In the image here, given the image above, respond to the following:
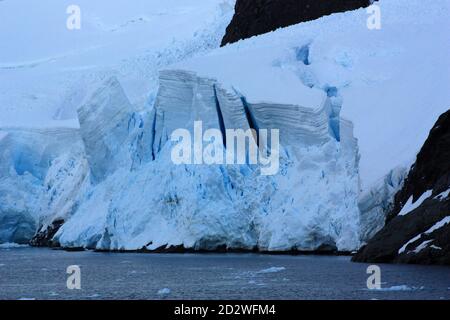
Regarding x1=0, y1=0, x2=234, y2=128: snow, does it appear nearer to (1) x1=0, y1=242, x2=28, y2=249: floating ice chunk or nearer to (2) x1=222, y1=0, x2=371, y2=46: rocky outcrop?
(2) x1=222, y1=0, x2=371, y2=46: rocky outcrop

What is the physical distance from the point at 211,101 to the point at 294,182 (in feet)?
15.0

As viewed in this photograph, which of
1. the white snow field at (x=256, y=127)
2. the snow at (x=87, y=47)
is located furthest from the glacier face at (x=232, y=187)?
the snow at (x=87, y=47)

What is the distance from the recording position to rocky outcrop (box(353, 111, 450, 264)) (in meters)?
25.5

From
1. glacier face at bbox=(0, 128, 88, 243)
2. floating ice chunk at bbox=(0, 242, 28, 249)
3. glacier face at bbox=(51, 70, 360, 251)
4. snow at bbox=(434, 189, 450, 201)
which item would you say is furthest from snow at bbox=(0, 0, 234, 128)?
snow at bbox=(434, 189, 450, 201)

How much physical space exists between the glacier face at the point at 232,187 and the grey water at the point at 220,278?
918 mm

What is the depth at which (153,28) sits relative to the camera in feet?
197

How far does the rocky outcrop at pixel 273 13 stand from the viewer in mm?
50312

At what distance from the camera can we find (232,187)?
33781 millimetres

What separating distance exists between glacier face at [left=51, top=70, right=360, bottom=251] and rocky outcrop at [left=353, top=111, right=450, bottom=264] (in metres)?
2.87

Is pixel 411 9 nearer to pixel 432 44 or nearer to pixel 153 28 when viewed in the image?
pixel 432 44

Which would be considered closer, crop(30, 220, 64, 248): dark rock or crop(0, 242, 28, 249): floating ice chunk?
crop(30, 220, 64, 248): dark rock
